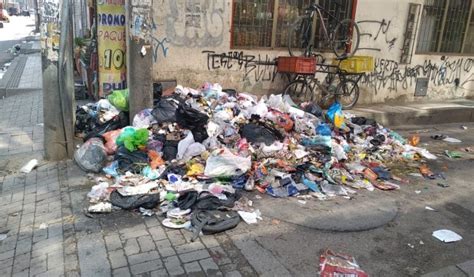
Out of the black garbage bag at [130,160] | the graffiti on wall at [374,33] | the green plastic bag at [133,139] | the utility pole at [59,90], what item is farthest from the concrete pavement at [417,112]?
the utility pole at [59,90]

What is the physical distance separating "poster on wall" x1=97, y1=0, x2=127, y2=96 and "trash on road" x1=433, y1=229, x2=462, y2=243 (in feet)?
17.8

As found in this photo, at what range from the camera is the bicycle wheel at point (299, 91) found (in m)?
7.86

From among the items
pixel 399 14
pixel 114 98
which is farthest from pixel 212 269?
pixel 399 14

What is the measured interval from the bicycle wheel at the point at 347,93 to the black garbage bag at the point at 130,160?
4967 millimetres

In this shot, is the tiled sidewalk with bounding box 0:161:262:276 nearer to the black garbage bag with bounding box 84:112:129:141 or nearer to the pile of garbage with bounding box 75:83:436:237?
the pile of garbage with bounding box 75:83:436:237

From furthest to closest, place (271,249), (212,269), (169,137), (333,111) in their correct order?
(333,111), (169,137), (271,249), (212,269)

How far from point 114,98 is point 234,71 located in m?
2.47

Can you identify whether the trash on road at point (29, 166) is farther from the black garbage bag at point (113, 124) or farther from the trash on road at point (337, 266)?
the trash on road at point (337, 266)

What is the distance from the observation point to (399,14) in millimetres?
8789

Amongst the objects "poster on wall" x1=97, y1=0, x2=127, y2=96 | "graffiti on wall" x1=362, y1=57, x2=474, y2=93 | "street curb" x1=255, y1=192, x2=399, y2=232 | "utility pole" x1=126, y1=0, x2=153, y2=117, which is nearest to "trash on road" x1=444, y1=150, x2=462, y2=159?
"street curb" x1=255, y1=192, x2=399, y2=232

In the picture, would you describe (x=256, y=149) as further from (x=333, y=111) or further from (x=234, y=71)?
(x=234, y=71)

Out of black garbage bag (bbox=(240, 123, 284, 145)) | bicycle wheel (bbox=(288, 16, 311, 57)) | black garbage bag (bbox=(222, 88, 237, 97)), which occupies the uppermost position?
bicycle wheel (bbox=(288, 16, 311, 57))

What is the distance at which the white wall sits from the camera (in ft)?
22.3

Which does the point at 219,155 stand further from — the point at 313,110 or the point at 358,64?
the point at 358,64
